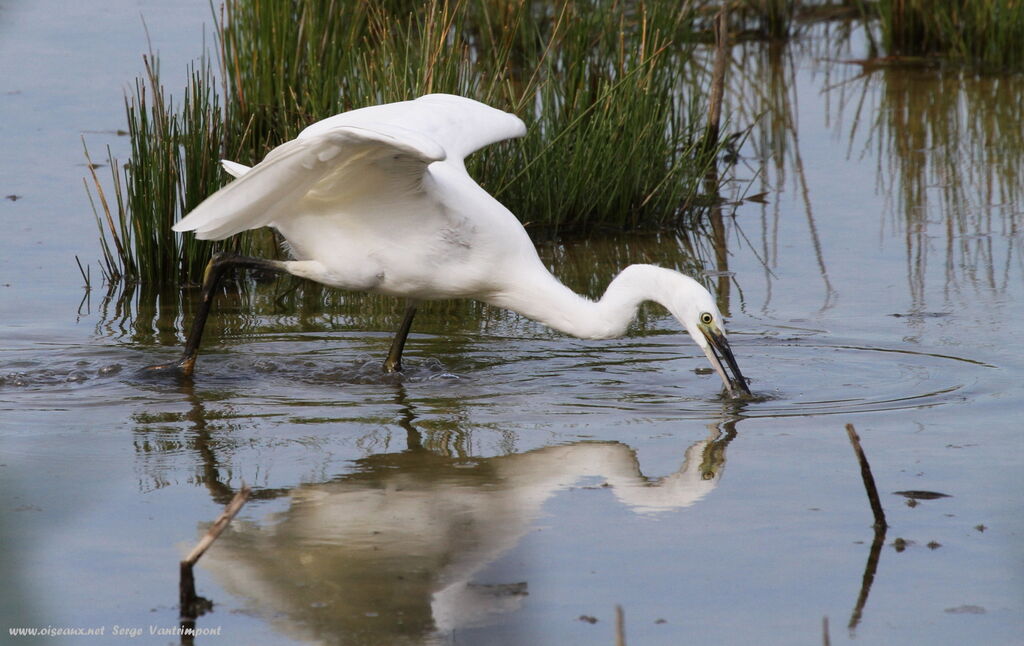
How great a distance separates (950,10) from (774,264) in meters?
6.65

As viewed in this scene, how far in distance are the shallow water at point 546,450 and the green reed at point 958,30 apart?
13.8ft

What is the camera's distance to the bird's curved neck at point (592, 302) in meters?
5.84

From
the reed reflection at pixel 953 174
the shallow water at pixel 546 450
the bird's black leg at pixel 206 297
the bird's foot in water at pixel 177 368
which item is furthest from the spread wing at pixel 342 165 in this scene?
the reed reflection at pixel 953 174

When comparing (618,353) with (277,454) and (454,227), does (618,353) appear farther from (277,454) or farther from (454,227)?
(277,454)

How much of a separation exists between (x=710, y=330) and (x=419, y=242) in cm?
125

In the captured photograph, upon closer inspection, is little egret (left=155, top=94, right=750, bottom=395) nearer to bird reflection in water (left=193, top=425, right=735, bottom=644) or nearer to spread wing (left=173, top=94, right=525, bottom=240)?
spread wing (left=173, top=94, right=525, bottom=240)

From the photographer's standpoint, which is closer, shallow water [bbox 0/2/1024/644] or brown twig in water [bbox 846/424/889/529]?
shallow water [bbox 0/2/1024/644]

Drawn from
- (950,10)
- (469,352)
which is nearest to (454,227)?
(469,352)

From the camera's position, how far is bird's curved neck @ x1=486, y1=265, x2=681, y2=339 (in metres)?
5.84

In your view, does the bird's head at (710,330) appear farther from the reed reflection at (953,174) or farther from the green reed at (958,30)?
the green reed at (958,30)

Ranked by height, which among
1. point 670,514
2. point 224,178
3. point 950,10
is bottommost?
point 670,514

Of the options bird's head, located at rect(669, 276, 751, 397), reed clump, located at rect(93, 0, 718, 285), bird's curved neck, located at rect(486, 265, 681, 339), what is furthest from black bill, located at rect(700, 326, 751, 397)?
reed clump, located at rect(93, 0, 718, 285)

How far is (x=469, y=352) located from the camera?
21.4ft

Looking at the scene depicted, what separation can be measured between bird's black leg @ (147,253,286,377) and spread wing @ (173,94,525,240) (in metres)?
0.39
